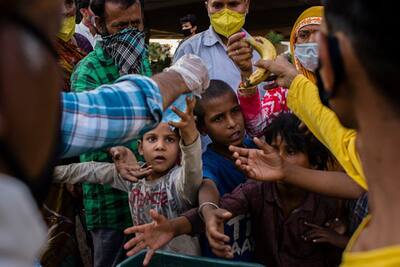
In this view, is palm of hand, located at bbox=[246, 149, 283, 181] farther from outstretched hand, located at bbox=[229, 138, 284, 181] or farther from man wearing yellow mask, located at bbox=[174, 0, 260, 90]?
man wearing yellow mask, located at bbox=[174, 0, 260, 90]

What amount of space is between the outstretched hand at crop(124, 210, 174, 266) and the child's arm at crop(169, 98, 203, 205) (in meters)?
0.32

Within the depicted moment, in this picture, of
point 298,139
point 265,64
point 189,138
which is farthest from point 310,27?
point 189,138

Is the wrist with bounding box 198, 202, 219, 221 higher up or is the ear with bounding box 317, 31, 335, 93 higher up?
the ear with bounding box 317, 31, 335, 93

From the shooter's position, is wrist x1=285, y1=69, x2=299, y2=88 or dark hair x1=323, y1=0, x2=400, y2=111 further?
wrist x1=285, y1=69, x2=299, y2=88

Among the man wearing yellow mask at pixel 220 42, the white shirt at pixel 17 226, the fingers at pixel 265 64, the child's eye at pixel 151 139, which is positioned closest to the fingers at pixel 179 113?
the fingers at pixel 265 64

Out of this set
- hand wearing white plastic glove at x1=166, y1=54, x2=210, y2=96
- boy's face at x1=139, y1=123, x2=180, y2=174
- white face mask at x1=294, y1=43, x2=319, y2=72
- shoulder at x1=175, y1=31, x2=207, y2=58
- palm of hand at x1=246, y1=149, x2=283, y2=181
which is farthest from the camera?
shoulder at x1=175, y1=31, x2=207, y2=58

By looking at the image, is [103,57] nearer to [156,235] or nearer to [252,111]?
[252,111]

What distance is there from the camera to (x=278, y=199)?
2.85 m

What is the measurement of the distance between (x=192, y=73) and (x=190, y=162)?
77cm

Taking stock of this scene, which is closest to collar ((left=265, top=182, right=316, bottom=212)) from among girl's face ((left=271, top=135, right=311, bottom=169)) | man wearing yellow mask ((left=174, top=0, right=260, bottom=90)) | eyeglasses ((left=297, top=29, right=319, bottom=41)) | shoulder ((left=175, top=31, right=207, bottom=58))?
girl's face ((left=271, top=135, right=311, bottom=169))

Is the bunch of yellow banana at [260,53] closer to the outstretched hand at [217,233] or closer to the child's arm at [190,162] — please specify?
the child's arm at [190,162]

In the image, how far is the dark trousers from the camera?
3551 millimetres

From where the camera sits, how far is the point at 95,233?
3.60 metres

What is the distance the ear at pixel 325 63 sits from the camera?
1.21 m
